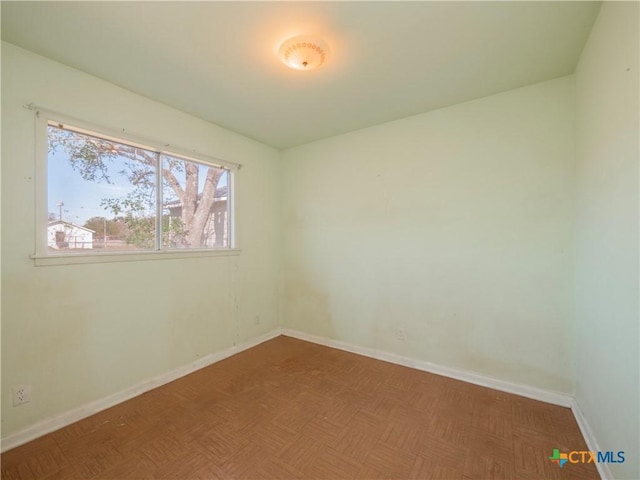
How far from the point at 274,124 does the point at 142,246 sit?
6.18ft

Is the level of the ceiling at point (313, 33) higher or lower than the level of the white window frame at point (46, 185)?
higher

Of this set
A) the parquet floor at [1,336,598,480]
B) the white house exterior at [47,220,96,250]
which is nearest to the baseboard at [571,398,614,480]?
the parquet floor at [1,336,598,480]

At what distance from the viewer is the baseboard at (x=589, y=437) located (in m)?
1.52

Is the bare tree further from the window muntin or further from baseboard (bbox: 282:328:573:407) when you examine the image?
baseboard (bbox: 282:328:573:407)

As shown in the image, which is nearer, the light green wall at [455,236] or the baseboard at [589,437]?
the baseboard at [589,437]

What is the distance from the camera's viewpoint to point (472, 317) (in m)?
2.61

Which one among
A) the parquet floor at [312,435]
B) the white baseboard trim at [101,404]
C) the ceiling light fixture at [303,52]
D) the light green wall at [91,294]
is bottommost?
the parquet floor at [312,435]

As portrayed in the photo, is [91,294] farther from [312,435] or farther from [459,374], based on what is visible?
[459,374]

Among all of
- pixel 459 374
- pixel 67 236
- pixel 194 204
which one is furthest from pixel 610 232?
pixel 67 236

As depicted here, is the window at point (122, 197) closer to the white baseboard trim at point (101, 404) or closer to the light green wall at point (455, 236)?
the white baseboard trim at point (101, 404)

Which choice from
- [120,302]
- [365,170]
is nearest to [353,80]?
[365,170]

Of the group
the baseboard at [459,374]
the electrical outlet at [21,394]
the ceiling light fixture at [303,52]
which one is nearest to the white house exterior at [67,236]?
the electrical outlet at [21,394]

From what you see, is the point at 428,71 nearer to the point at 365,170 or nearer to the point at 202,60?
the point at 365,170

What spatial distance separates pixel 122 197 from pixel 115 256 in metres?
0.54
